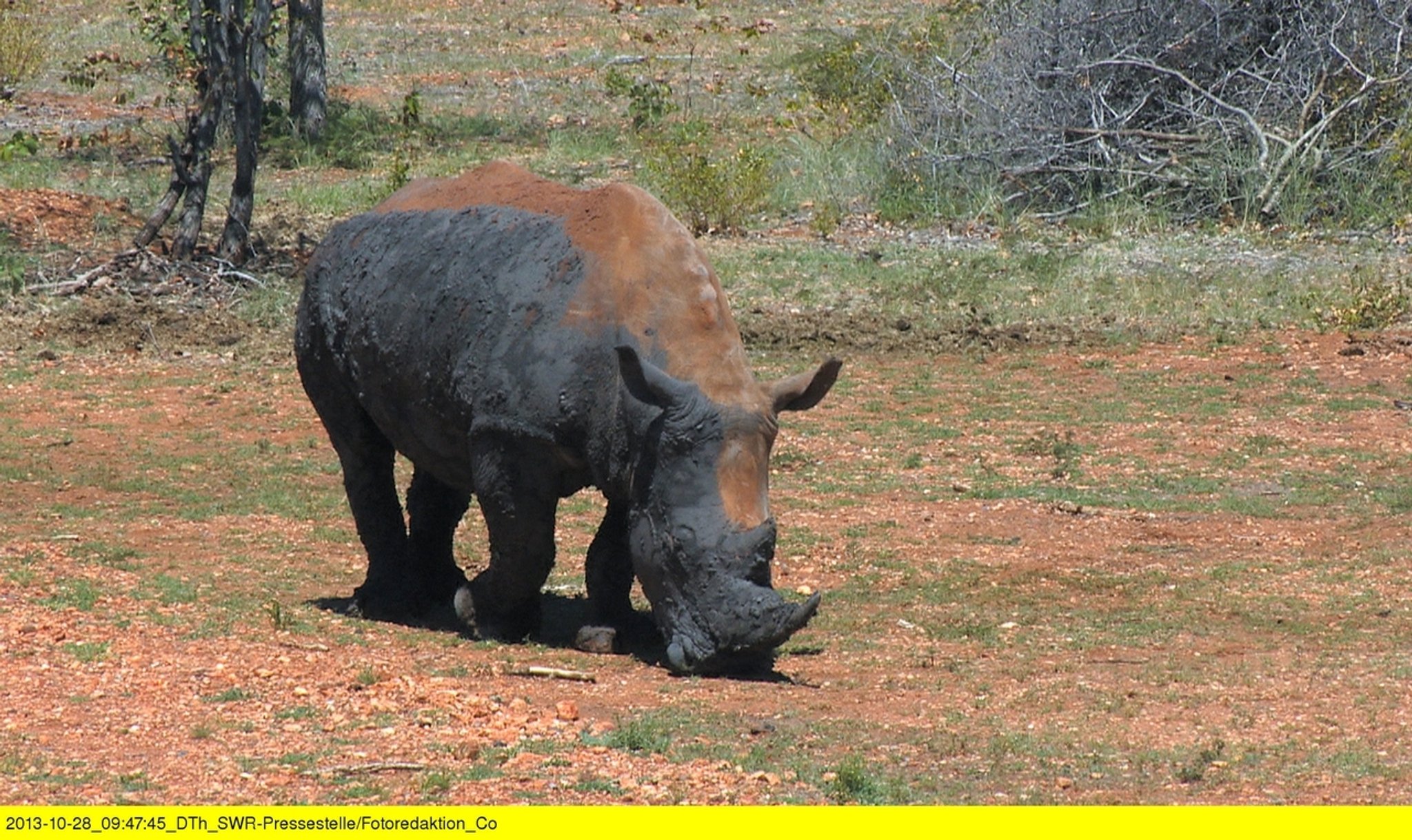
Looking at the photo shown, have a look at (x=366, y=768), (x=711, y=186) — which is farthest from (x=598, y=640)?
(x=711, y=186)

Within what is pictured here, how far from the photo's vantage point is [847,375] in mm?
15812

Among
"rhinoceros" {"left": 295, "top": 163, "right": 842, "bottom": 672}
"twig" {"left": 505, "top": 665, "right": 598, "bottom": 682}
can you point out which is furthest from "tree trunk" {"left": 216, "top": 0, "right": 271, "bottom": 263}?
"twig" {"left": 505, "top": 665, "right": 598, "bottom": 682}

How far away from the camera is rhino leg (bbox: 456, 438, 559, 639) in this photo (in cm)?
856

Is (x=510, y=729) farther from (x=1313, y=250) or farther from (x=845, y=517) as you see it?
(x=1313, y=250)

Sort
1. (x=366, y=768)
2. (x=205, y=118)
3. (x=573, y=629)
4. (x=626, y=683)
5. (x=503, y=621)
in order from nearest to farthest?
(x=366, y=768) → (x=626, y=683) → (x=503, y=621) → (x=573, y=629) → (x=205, y=118)

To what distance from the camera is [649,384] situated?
7.95 m

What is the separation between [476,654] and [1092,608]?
3.16 metres

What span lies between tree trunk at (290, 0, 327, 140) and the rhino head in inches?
776

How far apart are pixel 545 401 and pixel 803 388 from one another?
3.66ft

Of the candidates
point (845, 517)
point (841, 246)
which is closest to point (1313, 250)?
point (841, 246)

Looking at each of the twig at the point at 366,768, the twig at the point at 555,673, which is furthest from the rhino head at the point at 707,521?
the twig at the point at 366,768

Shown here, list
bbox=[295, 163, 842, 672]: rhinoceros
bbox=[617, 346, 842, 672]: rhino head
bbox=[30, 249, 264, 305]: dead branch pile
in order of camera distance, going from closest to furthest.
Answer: bbox=[617, 346, 842, 672]: rhino head → bbox=[295, 163, 842, 672]: rhinoceros → bbox=[30, 249, 264, 305]: dead branch pile

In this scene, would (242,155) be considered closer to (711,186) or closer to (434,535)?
(711,186)

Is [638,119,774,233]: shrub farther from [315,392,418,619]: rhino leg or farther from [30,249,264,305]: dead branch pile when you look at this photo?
[315,392,418,619]: rhino leg
